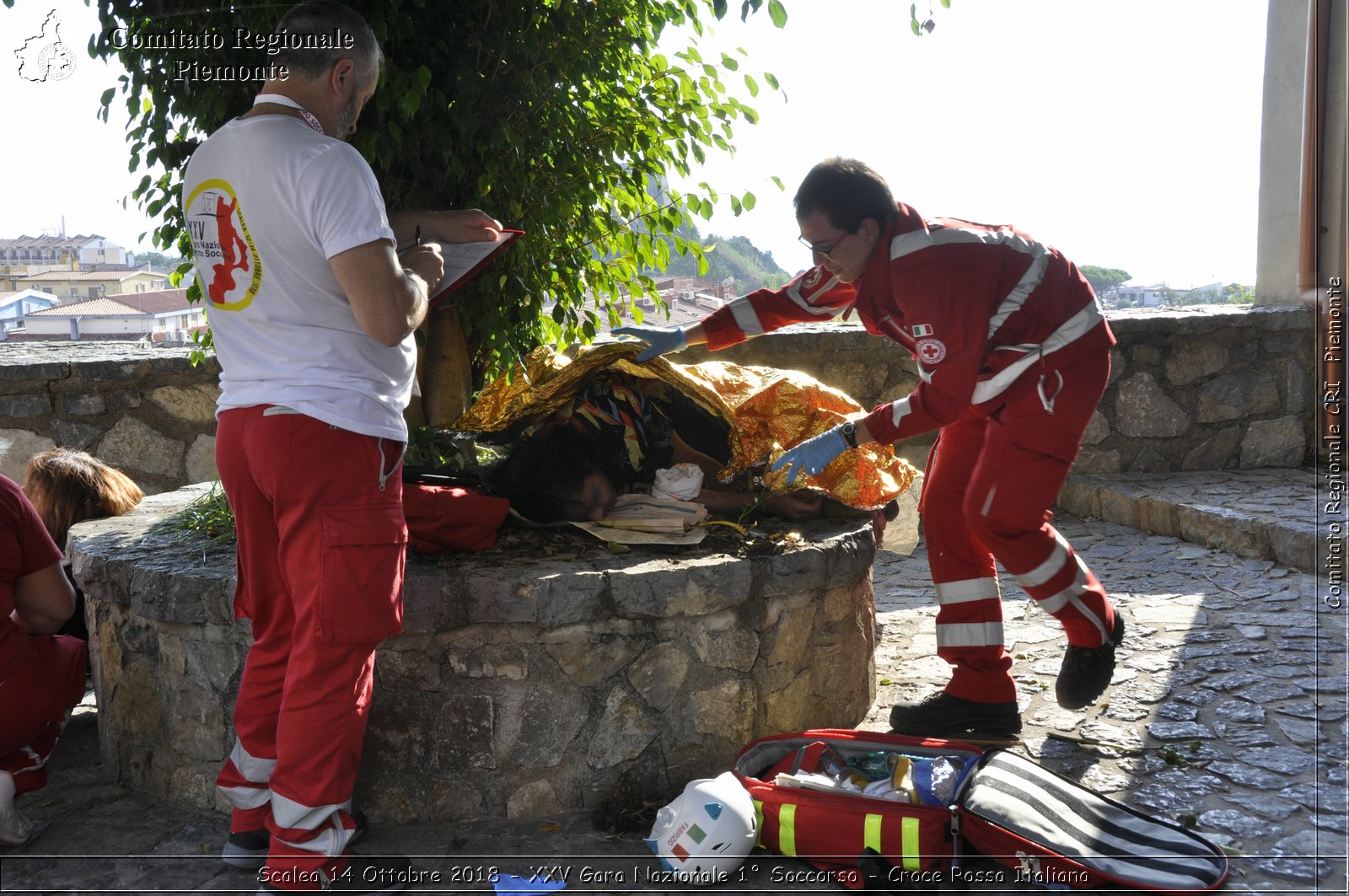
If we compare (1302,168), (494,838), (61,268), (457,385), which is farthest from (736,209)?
(61,268)

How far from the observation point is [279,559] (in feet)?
7.94

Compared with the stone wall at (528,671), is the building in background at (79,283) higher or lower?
higher

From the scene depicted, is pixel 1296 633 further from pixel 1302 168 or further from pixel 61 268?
pixel 61 268

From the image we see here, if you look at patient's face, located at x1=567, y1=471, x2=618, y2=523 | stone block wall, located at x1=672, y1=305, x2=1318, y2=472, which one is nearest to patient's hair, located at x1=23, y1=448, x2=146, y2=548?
patient's face, located at x1=567, y1=471, x2=618, y2=523

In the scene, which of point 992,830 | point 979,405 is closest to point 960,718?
point 992,830

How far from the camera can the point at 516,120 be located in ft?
11.6

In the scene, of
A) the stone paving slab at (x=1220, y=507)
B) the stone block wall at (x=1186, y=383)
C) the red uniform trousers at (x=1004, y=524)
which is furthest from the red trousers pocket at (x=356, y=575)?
the stone paving slab at (x=1220, y=507)

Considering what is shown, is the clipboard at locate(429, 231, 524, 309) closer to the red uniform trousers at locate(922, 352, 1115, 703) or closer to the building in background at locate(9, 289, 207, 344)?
the red uniform trousers at locate(922, 352, 1115, 703)

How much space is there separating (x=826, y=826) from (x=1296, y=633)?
2.31m

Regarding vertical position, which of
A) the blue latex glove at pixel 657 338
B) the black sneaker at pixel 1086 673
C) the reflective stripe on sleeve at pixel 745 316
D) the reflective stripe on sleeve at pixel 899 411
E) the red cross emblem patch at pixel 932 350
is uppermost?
the reflective stripe on sleeve at pixel 745 316

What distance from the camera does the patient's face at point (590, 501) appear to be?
3.27m

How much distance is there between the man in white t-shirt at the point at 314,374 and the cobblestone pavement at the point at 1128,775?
1.65 feet

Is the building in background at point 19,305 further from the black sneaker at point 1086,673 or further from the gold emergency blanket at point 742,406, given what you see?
the black sneaker at point 1086,673

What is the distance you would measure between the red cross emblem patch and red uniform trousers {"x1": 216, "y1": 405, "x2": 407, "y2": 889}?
1.40 m
